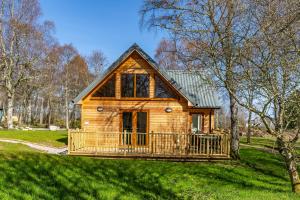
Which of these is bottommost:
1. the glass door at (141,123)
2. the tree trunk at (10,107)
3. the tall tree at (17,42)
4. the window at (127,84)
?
the glass door at (141,123)

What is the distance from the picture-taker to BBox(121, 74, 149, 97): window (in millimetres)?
16234

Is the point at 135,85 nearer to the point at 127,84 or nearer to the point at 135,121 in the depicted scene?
the point at 127,84

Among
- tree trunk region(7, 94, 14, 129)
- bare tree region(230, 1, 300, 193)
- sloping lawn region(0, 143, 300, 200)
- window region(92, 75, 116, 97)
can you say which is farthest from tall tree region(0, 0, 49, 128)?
bare tree region(230, 1, 300, 193)

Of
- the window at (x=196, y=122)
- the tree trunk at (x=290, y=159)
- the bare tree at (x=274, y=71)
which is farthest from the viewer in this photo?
the window at (x=196, y=122)

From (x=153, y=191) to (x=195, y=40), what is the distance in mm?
4591

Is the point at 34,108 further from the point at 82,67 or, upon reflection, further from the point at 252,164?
the point at 252,164

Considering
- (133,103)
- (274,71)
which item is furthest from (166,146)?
(274,71)

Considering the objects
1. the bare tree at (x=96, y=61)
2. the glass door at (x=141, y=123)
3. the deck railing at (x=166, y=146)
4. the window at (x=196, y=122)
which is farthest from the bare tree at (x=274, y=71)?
the bare tree at (x=96, y=61)

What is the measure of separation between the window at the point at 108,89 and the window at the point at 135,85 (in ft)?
1.57

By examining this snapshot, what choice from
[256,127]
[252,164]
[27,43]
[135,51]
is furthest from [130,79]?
[27,43]

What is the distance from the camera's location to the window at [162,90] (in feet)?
52.6

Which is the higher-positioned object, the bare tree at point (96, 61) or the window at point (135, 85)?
the bare tree at point (96, 61)

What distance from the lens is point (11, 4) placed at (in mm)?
29672

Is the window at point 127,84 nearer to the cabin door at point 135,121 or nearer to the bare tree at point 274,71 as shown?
the cabin door at point 135,121
